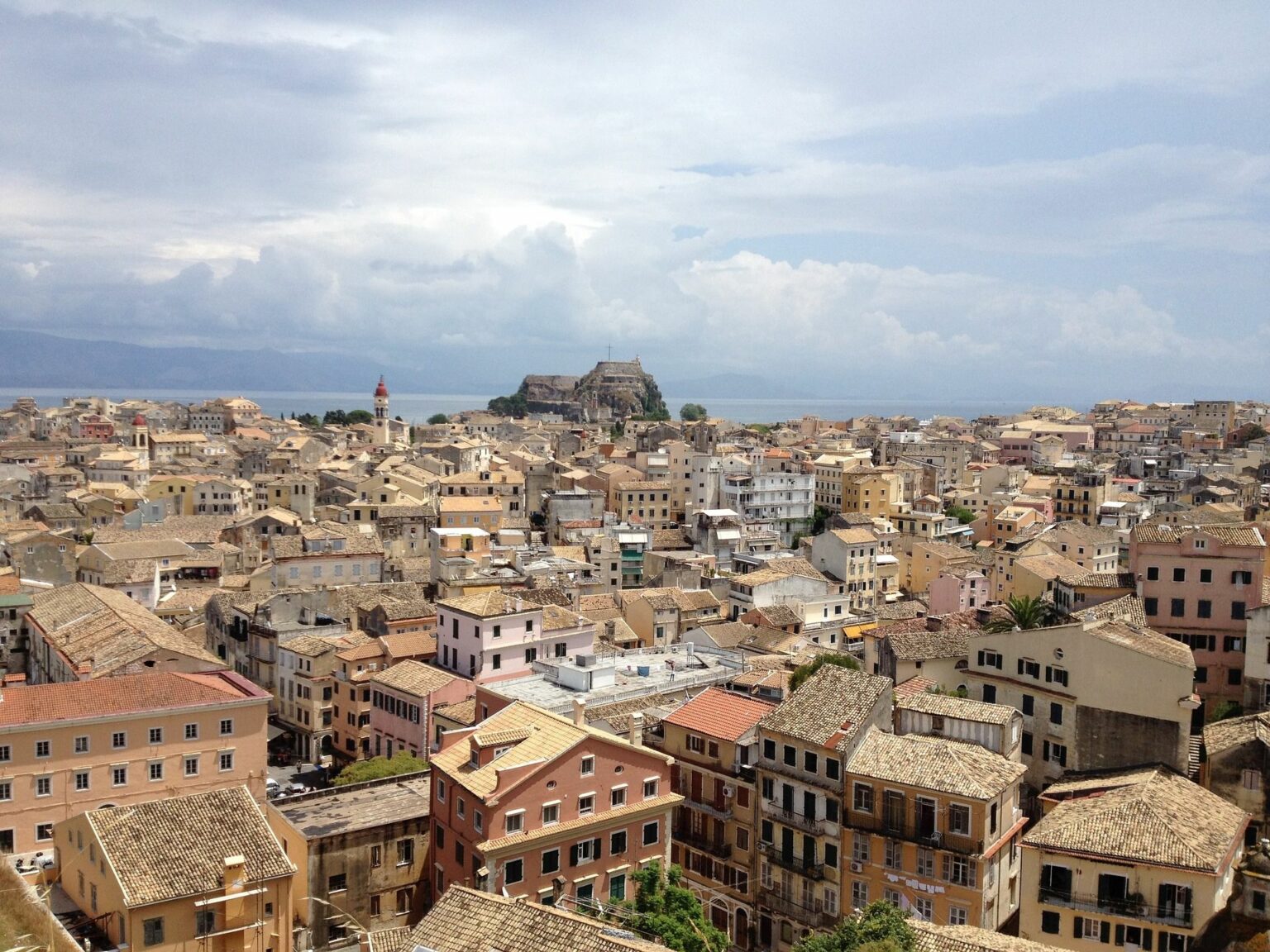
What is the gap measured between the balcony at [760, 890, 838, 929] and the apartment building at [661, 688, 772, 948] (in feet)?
1.61

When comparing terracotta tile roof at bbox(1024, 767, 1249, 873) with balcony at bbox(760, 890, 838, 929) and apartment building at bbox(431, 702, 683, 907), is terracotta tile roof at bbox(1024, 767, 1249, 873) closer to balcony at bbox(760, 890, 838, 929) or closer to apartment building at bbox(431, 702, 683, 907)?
balcony at bbox(760, 890, 838, 929)

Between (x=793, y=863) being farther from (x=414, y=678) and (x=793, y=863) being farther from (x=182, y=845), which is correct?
(x=414, y=678)

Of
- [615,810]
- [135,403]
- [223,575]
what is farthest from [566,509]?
[135,403]

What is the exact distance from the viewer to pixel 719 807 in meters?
30.8

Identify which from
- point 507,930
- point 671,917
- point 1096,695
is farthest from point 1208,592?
point 507,930

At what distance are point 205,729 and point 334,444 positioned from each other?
96679 millimetres

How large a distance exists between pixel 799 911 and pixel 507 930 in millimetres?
12177

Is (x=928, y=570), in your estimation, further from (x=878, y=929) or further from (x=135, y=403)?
(x=135, y=403)

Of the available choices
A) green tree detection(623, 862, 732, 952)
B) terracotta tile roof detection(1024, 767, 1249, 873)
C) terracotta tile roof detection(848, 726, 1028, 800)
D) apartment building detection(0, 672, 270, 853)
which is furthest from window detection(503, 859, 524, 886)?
terracotta tile roof detection(1024, 767, 1249, 873)

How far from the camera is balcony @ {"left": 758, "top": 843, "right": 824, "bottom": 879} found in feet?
92.4

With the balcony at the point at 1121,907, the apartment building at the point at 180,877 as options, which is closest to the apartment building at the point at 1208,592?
the balcony at the point at 1121,907

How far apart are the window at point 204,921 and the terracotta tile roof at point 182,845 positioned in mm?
424

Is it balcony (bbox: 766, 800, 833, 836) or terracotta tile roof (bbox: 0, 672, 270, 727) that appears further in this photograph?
terracotta tile roof (bbox: 0, 672, 270, 727)

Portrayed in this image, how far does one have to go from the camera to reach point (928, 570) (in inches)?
2896
